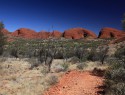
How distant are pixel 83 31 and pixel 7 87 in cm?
13181

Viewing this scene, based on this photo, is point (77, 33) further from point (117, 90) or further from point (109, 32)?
point (117, 90)

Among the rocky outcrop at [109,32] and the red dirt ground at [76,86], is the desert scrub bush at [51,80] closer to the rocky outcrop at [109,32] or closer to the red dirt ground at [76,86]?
A: the red dirt ground at [76,86]

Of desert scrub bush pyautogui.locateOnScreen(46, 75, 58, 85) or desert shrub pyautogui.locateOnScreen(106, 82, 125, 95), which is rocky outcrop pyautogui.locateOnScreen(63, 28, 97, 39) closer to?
desert scrub bush pyautogui.locateOnScreen(46, 75, 58, 85)

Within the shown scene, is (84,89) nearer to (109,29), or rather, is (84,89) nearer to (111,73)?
(111,73)

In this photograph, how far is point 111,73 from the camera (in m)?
11.7

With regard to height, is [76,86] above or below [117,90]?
below

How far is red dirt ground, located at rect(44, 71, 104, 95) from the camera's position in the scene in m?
10.9

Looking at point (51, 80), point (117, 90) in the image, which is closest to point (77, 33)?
point (51, 80)

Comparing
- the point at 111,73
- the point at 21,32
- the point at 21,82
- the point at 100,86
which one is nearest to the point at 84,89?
the point at 100,86

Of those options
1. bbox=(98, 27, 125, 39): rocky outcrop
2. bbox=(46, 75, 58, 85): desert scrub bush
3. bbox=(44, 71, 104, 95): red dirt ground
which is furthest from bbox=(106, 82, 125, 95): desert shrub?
bbox=(98, 27, 125, 39): rocky outcrop

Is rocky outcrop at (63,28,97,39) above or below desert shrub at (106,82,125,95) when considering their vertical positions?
above

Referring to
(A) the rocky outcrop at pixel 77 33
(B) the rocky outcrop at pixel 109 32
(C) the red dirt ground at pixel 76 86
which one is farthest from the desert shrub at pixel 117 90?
(A) the rocky outcrop at pixel 77 33

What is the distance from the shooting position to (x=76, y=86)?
39.5ft

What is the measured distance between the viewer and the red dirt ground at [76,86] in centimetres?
1086
